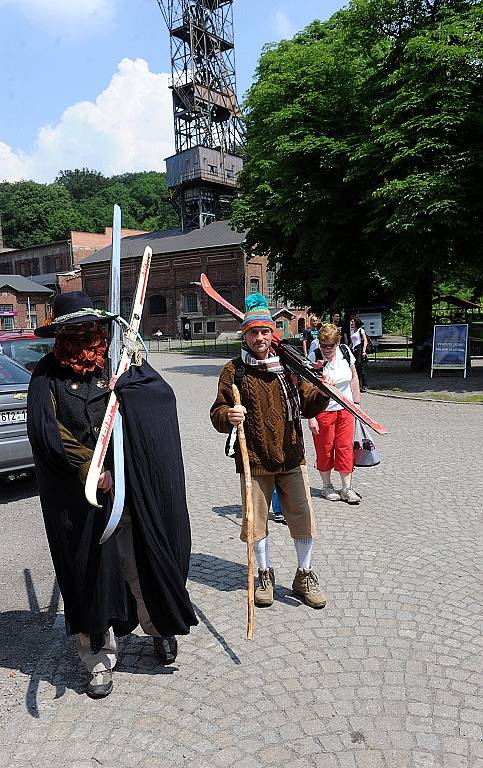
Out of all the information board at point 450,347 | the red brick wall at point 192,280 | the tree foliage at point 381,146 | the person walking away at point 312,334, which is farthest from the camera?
the red brick wall at point 192,280

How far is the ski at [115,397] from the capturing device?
2.82 m

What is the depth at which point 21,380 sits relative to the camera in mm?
7414

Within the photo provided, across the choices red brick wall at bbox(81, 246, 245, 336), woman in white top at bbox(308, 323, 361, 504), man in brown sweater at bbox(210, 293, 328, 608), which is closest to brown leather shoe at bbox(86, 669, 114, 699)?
man in brown sweater at bbox(210, 293, 328, 608)

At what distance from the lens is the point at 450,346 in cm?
1767

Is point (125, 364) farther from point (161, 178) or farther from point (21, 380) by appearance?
point (161, 178)

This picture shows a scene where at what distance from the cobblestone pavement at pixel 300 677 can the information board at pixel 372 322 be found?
48.6 feet

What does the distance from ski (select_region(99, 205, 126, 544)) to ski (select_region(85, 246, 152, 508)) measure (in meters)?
0.05

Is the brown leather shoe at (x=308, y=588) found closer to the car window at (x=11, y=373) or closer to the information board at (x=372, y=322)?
the car window at (x=11, y=373)

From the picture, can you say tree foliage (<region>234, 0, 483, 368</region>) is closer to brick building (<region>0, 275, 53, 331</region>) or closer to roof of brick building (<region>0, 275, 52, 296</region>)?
roof of brick building (<region>0, 275, 52, 296</region>)

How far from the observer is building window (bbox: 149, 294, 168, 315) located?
194ft

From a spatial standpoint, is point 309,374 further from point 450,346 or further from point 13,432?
point 450,346

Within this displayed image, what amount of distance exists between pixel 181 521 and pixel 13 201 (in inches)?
4103

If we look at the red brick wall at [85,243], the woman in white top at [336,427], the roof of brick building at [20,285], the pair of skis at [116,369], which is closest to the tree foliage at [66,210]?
the red brick wall at [85,243]

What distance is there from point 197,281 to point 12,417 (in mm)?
48260
